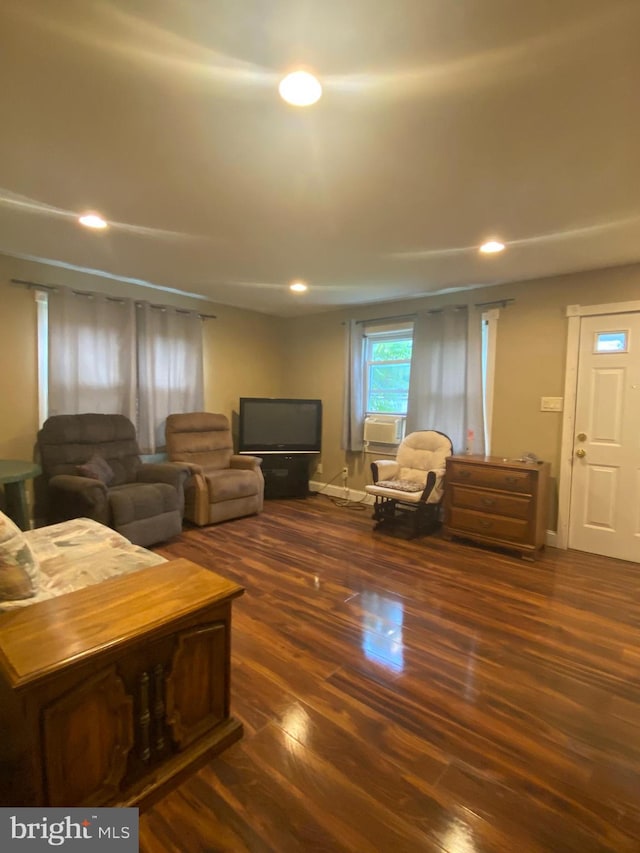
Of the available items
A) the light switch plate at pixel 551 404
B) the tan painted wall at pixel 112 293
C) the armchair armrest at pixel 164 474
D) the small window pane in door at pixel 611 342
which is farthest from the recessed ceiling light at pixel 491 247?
the tan painted wall at pixel 112 293

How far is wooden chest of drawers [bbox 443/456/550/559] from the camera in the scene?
3391 millimetres

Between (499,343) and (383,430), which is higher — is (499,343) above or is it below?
above

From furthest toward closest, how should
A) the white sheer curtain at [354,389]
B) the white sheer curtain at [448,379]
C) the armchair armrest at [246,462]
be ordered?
the white sheer curtain at [354,389]
the armchair armrest at [246,462]
the white sheer curtain at [448,379]

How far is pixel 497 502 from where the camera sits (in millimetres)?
3525

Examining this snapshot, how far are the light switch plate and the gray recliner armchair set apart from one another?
326 centimetres

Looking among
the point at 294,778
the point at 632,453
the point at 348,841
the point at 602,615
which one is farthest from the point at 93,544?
the point at 632,453

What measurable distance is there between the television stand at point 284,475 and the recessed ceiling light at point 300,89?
12.8ft

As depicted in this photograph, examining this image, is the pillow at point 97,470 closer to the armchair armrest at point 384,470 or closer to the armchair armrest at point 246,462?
the armchair armrest at point 246,462

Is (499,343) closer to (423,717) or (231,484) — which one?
(231,484)

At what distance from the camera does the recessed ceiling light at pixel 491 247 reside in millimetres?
2801

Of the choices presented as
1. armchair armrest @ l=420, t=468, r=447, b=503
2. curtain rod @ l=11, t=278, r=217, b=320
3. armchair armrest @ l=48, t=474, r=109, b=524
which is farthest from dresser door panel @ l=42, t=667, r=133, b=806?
curtain rod @ l=11, t=278, r=217, b=320

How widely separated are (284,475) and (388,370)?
1.76 m

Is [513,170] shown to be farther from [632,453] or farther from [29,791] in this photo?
[29,791]

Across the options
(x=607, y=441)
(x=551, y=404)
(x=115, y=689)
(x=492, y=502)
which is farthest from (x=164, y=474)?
(x=607, y=441)
